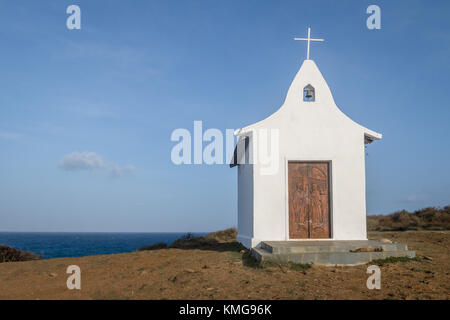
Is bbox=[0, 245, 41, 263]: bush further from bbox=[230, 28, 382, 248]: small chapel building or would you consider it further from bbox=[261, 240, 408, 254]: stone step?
bbox=[261, 240, 408, 254]: stone step

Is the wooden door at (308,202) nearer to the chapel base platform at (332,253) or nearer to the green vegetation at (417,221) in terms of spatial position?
the chapel base platform at (332,253)

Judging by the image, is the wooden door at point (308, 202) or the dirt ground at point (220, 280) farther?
the wooden door at point (308, 202)

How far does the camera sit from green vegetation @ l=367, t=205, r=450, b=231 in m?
22.3

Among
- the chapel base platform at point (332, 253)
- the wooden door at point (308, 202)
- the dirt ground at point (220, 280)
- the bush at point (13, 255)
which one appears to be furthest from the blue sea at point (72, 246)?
the chapel base platform at point (332, 253)

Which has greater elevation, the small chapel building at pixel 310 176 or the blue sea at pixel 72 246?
the small chapel building at pixel 310 176

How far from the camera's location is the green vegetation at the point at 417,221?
73.1 feet

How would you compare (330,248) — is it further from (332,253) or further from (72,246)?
(72,246)

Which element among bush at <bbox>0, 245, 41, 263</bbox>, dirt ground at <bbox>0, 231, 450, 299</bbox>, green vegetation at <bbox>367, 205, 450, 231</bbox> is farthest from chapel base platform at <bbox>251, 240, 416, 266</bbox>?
green vegetation at <bbox>367, 205, 450, 231</bbox>

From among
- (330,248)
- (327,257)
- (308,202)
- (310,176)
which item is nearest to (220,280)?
(327,257)

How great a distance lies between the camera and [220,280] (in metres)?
8.31

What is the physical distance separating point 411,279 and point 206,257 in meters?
5.54
